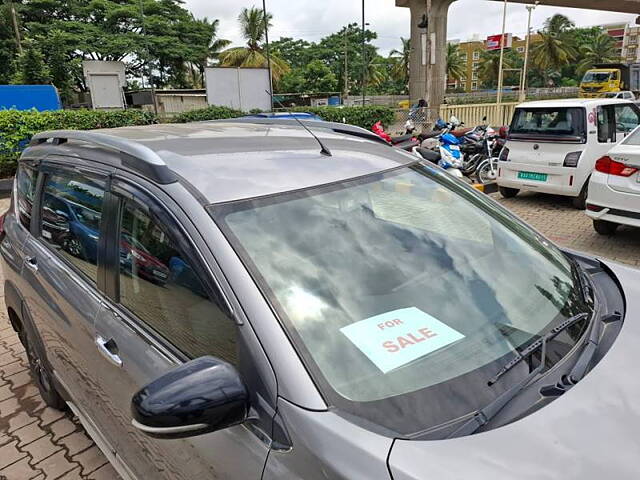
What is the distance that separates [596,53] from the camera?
66.9 metres

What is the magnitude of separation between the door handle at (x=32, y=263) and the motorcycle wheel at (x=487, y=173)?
29.2 ft

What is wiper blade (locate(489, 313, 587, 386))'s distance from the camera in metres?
1.34

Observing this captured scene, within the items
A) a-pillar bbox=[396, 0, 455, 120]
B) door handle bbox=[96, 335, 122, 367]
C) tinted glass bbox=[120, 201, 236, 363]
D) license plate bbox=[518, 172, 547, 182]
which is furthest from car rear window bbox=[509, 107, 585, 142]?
a-pillar bbox=[396, 0, 455, 120]

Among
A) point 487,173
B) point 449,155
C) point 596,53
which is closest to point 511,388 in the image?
point 449,155

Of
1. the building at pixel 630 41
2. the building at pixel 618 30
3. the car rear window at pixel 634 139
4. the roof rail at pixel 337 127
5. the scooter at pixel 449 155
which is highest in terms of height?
→ the building at pixel 618 30

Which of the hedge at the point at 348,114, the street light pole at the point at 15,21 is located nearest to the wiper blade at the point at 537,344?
the hedge at the point at 348,114

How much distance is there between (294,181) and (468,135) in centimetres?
971

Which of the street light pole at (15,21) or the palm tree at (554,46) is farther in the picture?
the palm tree at (554,46)

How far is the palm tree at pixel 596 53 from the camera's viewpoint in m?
66.1

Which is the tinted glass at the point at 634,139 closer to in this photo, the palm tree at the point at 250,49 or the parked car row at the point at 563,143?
the parked car row at the point at 563,143

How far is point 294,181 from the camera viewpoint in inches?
67.4

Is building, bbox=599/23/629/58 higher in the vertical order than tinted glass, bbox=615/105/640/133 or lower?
higher

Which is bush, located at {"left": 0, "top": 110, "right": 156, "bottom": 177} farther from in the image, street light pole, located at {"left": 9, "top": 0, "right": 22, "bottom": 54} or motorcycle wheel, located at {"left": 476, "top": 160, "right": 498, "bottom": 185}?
street light pole, located at {"left": 9, "top": 0, "right": 22, "bottom": 54}

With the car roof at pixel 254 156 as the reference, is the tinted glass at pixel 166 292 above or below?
below
